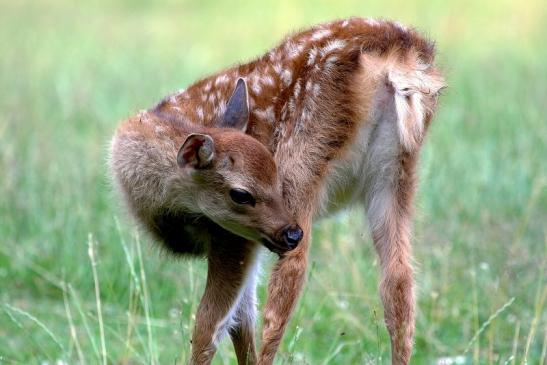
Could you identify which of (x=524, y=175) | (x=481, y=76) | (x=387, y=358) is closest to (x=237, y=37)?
(x=481, y=76)

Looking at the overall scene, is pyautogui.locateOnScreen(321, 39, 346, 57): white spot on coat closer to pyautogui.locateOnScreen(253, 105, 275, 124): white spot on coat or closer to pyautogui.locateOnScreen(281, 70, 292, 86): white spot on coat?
pyautogui.locateOnScreen(281, 70, 292, 86): white spot on coat

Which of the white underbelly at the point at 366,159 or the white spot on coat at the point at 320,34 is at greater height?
the white spot on coat at the point at 320,34

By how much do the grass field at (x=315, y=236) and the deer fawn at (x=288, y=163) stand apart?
0.28m

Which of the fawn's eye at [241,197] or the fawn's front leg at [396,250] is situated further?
the fawn's front leg at [396,250]

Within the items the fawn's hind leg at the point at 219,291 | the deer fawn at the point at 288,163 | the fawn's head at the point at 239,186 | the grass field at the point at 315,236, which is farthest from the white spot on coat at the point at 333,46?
the fawn's hind leg at the point at 219,291

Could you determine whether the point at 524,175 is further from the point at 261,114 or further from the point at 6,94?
the point at 6,94

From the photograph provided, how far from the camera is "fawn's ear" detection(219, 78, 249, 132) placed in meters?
6.07

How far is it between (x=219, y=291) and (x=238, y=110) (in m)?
0.91

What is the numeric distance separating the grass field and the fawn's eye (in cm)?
71

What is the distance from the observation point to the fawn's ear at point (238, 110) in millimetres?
6070

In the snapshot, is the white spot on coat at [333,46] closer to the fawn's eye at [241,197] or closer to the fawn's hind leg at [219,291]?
the fawn's eye at [241,197]

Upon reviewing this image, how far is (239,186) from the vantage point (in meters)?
5.74

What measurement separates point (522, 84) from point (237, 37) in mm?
5228

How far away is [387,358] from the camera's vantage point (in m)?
7.06
